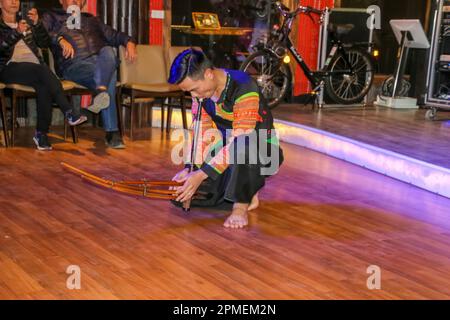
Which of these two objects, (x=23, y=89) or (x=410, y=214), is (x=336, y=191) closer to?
(x=410, y=214)

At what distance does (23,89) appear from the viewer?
5.45m

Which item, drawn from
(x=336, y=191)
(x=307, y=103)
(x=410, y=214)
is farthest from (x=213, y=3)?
(x=410, y=214)

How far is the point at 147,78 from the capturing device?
620cm

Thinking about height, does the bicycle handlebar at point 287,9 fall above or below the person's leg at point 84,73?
above

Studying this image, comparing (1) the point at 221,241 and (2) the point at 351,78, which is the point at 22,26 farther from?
(2) the point at 351,78

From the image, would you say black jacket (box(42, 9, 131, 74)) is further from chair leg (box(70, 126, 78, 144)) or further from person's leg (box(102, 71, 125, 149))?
chair leg (box(70, 126, 78, 144))

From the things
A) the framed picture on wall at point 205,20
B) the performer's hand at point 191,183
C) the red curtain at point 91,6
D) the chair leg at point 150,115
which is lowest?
the chair leg at point 150,115

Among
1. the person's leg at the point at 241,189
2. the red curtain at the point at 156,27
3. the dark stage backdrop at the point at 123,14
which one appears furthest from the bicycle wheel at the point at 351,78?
the person's leg at the point at 241,189

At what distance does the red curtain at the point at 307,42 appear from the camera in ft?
24.9

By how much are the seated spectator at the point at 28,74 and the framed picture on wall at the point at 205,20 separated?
224cm

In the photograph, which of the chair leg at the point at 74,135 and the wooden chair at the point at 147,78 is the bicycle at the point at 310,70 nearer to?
the wooden chair at the point at 147,78

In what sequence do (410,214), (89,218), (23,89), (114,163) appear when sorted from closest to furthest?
(89,218) < (410,214) < (114,163) < (23,89)
